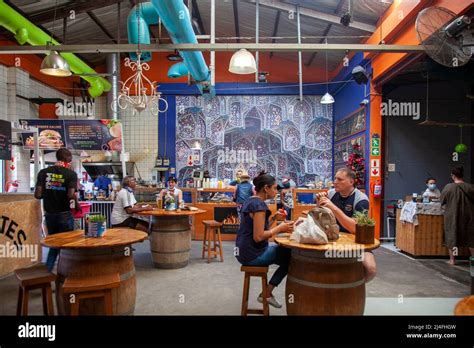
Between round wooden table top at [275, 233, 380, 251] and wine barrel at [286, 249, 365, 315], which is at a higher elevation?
round wooden table top at [275, 233, 380, 251]

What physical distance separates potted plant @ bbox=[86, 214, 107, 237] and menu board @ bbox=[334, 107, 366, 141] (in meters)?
6.82

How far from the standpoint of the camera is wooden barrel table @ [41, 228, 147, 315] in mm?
2639

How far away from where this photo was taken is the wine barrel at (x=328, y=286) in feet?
8.10

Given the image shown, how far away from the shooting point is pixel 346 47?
5.12 meters

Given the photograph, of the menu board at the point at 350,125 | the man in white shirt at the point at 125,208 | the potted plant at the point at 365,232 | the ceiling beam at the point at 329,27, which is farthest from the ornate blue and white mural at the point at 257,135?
the potted plant at the point at 365,232

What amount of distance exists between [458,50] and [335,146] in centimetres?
651

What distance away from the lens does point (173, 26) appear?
4.80 meters

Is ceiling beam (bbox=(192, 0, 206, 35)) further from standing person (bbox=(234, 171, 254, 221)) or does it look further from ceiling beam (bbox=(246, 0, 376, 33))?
standing person (bbox=(234, 171, 254, 221))

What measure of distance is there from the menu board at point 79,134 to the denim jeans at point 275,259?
632 centimetres

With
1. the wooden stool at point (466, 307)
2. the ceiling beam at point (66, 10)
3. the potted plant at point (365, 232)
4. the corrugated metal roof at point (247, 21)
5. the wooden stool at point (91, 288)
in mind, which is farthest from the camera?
the ceiling beam at point (66, 10)

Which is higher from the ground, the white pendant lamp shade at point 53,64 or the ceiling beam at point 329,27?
the ceiling beam at point 329,27

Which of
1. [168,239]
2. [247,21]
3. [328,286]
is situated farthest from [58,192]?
[247,21]

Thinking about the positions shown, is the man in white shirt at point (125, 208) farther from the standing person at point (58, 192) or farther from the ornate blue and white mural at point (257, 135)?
the ornate blue and white mural at point (257, 135)

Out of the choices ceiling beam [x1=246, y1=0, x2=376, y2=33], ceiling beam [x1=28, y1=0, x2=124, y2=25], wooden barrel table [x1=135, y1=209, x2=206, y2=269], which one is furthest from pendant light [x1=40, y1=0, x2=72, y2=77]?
ceiling beam [x1=246, y1=0, x2=376, y2=33]
